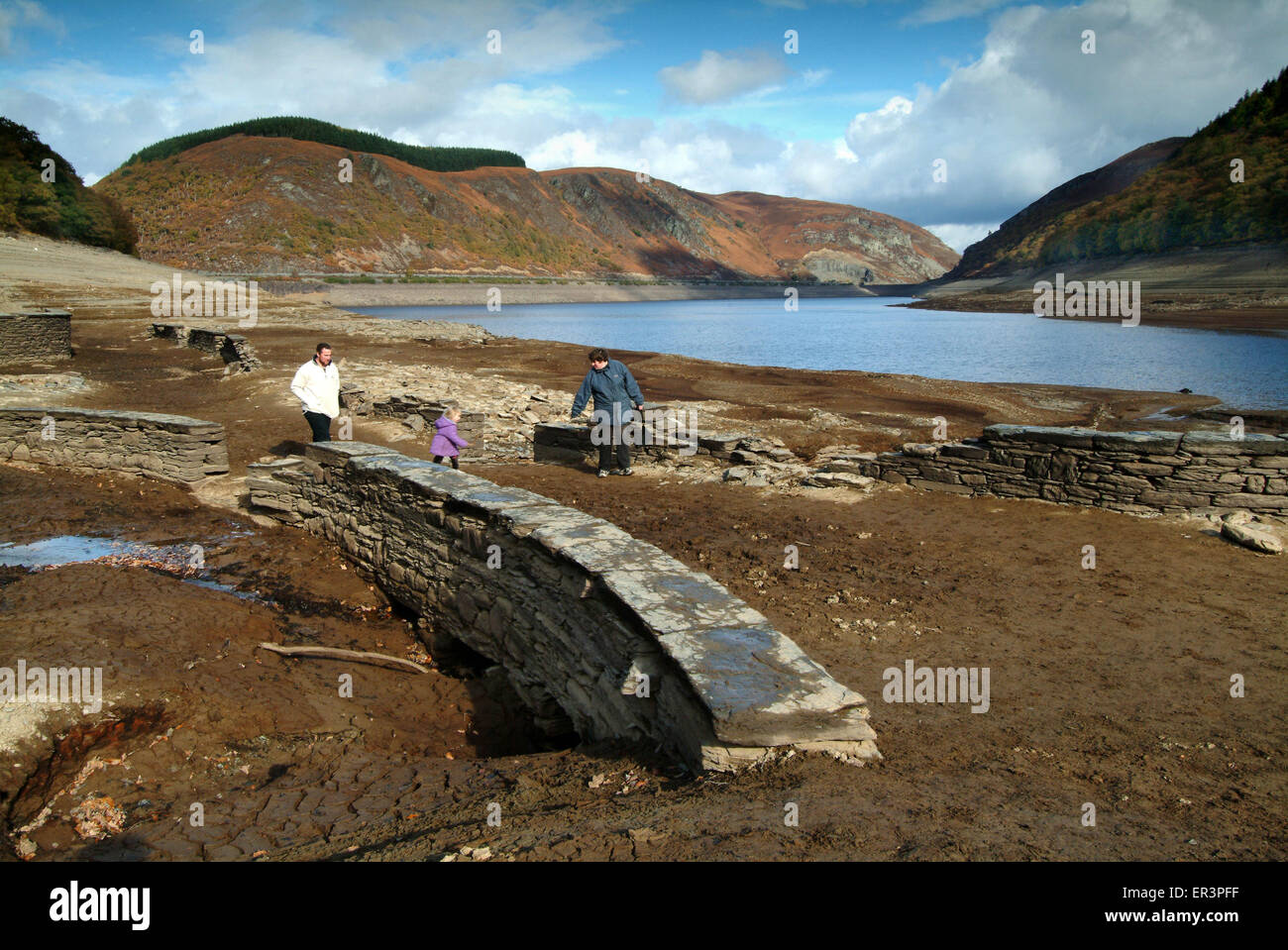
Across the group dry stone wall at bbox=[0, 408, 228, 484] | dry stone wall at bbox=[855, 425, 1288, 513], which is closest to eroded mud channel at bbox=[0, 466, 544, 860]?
dry stone wall at bbox=[0, 408, 228, 484]

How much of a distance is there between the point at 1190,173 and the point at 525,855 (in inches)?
4046

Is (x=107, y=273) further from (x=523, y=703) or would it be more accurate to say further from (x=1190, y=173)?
(x=1190, y=173)

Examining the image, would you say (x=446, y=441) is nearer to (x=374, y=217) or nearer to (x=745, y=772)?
(x=745, y=772)

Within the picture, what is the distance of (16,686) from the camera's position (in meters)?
4.33

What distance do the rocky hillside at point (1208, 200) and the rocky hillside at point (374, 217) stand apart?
75865mm

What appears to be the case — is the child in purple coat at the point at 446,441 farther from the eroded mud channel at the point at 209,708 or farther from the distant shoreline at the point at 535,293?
the distant shoreline at the point at 535,293

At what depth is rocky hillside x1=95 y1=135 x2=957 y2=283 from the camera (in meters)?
89.1

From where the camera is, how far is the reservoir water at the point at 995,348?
2680 cm

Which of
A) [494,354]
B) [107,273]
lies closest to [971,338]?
[494,354]
